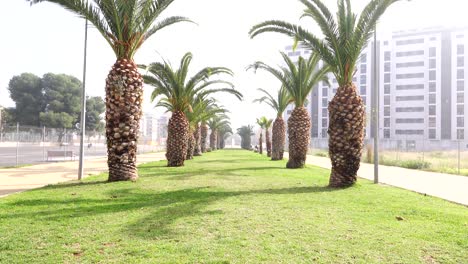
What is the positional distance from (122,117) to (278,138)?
17716 mm

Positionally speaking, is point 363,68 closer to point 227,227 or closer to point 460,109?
point 460,109

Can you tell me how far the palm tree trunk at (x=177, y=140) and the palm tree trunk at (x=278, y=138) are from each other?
9.63 metres

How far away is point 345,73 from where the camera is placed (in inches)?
478

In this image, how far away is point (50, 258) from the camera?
4.41 metres

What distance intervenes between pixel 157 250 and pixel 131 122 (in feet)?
26.1

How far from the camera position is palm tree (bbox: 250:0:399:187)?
37.8 ft

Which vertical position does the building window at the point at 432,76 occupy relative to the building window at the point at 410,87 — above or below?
above

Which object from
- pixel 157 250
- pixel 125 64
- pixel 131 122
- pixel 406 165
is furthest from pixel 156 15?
pixel 406 165

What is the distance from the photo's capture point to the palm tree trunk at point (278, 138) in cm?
2809

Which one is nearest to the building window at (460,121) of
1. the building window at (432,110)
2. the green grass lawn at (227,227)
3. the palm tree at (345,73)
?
the building window at (432,110)

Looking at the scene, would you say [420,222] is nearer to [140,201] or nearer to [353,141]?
[353,141]

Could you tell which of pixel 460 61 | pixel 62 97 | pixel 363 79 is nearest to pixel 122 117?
pixel 62 97

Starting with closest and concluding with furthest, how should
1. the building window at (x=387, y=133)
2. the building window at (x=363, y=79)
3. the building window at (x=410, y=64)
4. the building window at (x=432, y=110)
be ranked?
the building window at (x=432, y=110) < the building window at (x=410, y=64) < the building window at (x=387, y=133) < the building window at (x=363, y=79)

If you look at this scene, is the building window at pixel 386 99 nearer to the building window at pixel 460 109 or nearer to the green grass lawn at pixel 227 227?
the building window at pixel 460 109
